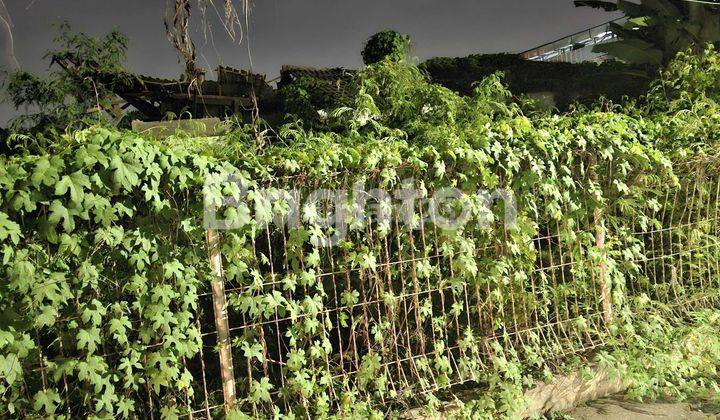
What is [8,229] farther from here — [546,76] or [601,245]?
[546,76]

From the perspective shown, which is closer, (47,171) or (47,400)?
(47,171)

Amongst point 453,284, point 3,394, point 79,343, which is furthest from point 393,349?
point 3,394

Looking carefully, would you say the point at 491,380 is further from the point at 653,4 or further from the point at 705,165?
the point at 653,4

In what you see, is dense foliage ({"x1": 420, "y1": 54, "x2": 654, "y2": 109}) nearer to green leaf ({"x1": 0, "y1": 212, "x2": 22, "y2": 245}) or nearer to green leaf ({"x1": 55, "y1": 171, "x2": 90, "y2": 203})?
green leaf ({"x1": 55, "y1": 171, "x2": 90, "y2": 203})

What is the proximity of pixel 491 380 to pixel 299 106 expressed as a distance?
795cm

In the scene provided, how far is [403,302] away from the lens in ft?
14.0

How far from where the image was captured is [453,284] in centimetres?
420

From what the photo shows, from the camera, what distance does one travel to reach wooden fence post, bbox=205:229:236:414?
11.5ft

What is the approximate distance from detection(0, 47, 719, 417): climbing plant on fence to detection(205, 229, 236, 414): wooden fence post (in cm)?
4

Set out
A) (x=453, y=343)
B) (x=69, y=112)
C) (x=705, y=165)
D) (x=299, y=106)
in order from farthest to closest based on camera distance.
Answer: (x=299, y=106)
(x=69, y=112)
(x=705, y=165)
(x=453, y=343)

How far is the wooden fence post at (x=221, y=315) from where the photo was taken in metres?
3.50

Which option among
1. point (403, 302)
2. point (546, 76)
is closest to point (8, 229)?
point (403, 302)

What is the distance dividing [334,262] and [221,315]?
96 cm

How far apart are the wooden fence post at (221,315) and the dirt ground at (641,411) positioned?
8.19ft
